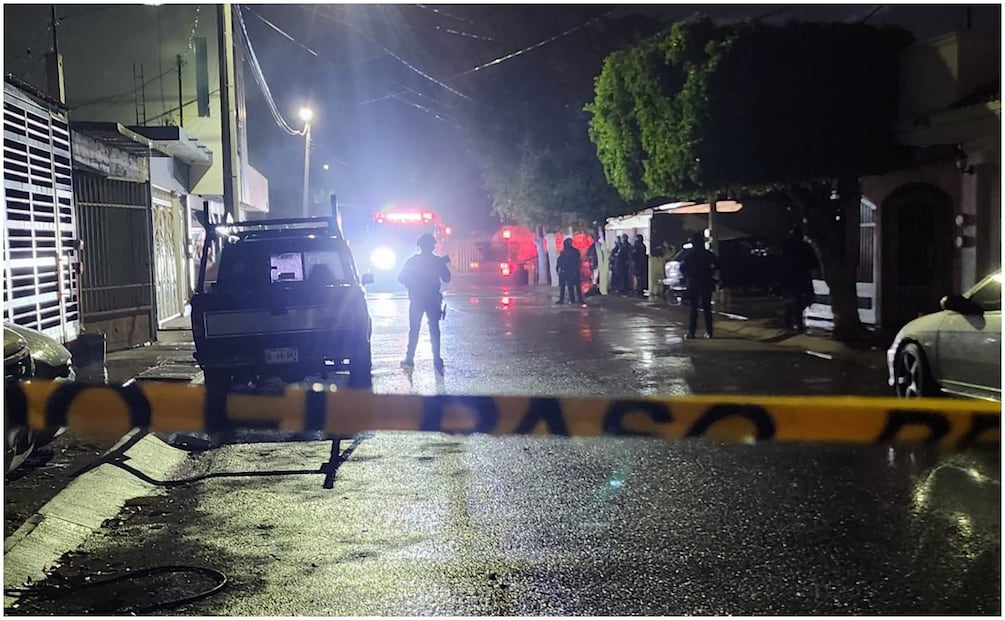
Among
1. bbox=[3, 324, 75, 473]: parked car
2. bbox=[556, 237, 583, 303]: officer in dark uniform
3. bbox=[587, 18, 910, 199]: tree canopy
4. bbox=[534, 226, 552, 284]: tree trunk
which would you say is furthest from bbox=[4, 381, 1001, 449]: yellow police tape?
bbox=[534, 226, 552, 284]: tree trunk

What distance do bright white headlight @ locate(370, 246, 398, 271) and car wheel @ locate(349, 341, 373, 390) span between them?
1175 inches

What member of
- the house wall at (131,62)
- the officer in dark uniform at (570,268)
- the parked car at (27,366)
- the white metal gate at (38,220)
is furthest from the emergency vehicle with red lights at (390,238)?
the parked car at (27,366)

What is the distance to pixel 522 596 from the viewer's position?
4.79m

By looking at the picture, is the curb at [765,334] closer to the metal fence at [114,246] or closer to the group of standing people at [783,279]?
→ the group of standing people at [783,279]

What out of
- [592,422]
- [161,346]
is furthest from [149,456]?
[161,346]

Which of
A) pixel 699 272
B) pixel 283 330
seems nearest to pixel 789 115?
pixel 699 272

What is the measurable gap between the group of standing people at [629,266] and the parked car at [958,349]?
1912cm

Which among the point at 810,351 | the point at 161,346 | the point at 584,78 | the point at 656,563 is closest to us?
the point at 656,563

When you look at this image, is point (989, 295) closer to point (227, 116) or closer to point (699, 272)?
point (699, 272)

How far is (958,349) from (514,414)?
613 cm

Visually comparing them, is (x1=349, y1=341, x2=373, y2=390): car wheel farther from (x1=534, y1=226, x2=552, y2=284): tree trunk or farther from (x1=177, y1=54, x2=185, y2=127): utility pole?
(x1=534, y1=226, x2=552, y2=284): tree trunk

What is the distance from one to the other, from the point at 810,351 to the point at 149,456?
998 centimetres

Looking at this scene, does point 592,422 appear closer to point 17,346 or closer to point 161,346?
point 17,346

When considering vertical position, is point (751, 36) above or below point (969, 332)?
above
